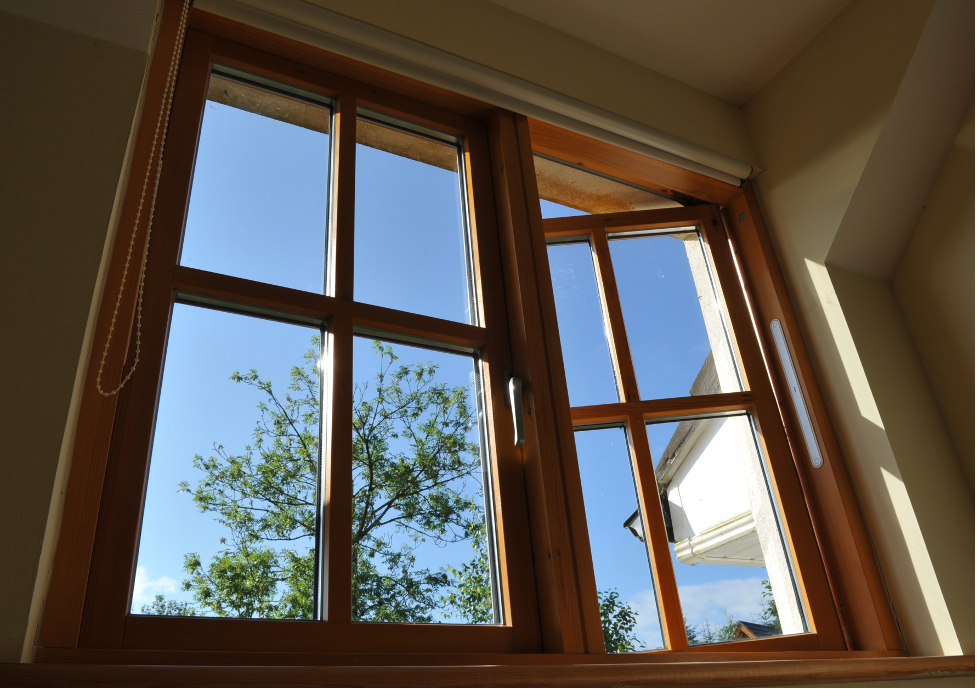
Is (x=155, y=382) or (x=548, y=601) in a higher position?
(x=155, y=382)

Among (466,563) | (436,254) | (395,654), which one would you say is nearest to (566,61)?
(436,254)

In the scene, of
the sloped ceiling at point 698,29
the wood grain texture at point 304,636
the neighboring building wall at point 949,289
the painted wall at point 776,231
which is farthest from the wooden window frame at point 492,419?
the neighboring building wall at point 949,289

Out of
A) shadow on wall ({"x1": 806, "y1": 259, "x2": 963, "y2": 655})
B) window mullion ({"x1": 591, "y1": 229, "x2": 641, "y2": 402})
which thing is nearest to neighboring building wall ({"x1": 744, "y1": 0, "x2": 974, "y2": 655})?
shadow on wall ({"x1": 806, "y1": 259, "x2": 963, "y2": 655})

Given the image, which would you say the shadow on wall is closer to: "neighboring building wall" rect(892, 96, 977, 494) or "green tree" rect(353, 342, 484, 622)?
"neighboring building wall" rect(892, 96, 977, 494)

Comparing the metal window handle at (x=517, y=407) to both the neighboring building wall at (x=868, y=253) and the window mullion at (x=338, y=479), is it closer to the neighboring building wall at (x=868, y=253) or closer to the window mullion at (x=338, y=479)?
the window mullion at (x=338, y=479)

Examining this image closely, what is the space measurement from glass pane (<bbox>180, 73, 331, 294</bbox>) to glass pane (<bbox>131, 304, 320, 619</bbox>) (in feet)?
0.42

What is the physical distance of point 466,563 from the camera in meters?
1.32

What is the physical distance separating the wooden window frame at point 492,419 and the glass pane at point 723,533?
0.13 ft

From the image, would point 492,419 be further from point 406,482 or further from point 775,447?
point 775,447

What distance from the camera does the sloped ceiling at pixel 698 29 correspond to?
6.16 feet

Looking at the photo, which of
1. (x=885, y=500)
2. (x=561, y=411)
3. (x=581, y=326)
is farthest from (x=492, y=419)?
(x=885, y=500)

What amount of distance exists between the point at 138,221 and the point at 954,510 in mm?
1345

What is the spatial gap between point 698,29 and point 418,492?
1498mm

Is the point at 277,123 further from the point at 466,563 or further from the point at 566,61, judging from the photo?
the point at 466,563
